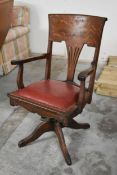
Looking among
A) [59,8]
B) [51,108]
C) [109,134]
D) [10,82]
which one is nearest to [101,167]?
[109,134]

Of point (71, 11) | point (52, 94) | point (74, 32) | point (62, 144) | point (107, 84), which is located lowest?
point (62, 144)

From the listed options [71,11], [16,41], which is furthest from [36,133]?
[71,11]

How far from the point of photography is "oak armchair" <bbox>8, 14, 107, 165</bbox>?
1.69 m

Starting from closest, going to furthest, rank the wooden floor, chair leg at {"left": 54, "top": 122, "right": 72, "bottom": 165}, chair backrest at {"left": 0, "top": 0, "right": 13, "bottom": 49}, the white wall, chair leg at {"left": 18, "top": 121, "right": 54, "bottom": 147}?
chair leg at {"left": 54, "top": 122, "right": 72, "bottom": 165}
chair leg at {"left": 18, "top": 121, "right": 54, "bottom": 147}
chair backrest at {"left": 0, "top": 0, "right": 13, "bottom": 49}
the wooden floor
the white wall

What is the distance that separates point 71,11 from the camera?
149 inches

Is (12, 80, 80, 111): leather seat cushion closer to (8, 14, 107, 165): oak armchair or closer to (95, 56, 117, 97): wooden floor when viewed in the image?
(8, 14, 107, 165): oak armchair

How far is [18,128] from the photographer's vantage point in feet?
7.45

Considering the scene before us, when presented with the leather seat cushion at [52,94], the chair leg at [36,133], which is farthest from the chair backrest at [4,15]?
the chair leg at [36,133]

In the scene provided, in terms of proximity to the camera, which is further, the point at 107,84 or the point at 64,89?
the point at 107,84

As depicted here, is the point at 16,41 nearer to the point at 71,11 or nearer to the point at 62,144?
the point at 71,11

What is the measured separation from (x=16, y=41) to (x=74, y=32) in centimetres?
187

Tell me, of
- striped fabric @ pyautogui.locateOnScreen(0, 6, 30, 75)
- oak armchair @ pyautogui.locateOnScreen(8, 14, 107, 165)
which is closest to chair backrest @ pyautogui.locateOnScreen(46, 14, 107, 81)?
oak armchair @ pyautogui.locateOnScreen(8, 14, 107, 165)

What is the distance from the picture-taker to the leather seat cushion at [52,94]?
5.58ft

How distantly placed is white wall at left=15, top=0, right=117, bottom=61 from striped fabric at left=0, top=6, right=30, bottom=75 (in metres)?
0.15
